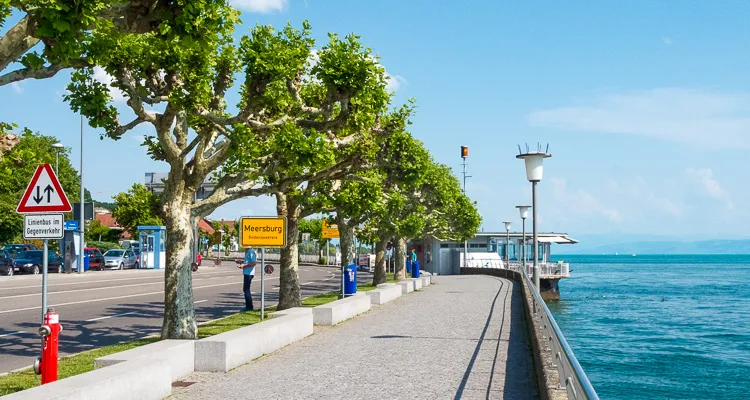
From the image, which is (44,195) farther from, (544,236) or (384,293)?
(544,236)

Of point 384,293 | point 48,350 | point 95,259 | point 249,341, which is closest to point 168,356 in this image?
point 48,350

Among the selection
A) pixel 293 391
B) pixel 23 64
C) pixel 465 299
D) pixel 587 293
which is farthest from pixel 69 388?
pixel 587 293

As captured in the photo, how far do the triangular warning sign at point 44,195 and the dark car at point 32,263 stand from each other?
41.5 metres

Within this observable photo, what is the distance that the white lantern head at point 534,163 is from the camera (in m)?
19.1

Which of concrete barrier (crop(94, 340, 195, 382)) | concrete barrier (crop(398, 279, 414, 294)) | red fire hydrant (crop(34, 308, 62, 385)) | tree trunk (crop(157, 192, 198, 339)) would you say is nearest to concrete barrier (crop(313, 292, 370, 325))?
tree trunk (crop(157, 192, 198, 339))

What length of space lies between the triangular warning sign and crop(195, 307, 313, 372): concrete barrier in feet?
9.11

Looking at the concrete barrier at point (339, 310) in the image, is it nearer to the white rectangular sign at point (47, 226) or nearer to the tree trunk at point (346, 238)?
the tree trunk at point (346, 238)

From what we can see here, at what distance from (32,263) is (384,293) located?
30782 mm

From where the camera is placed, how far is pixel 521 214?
40.1 meters

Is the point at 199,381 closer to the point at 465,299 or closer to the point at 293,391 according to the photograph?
the point at 293,391

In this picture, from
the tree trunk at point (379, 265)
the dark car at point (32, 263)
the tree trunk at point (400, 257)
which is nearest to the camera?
the tree trunk at point (379, 265)

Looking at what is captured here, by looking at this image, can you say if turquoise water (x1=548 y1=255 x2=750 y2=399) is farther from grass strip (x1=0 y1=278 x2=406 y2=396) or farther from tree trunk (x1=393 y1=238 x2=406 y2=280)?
grass strip (x1=0 y1=278 x2=406 y2=396)

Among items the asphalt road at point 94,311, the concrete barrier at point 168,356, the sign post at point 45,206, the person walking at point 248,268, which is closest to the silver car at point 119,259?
the asphalt road at point 94,311

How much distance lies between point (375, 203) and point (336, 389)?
1467 cm
